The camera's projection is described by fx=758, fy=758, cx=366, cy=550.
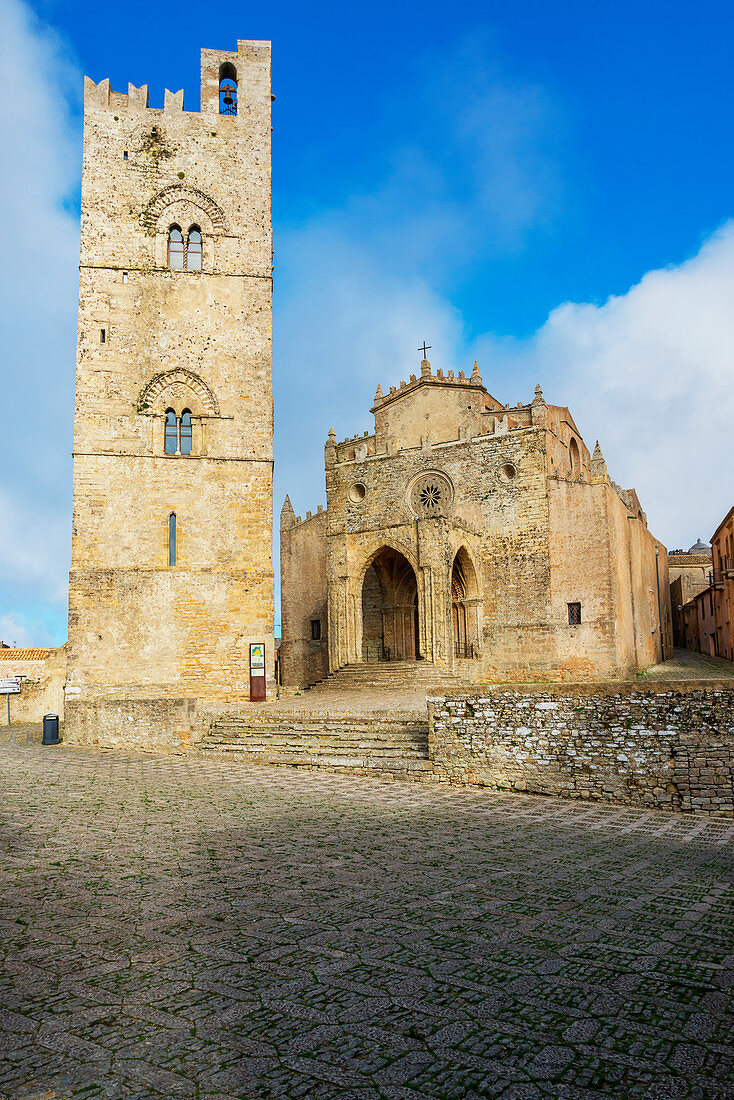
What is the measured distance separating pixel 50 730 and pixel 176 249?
14.2 metres

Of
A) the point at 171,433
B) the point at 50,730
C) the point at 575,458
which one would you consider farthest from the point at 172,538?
the point at 575,458

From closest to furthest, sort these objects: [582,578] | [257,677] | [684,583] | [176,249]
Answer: [257,677] → [176,249] → [582,578] → [684,583]

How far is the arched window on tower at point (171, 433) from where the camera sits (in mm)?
22031

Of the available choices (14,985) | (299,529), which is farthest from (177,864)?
(299,529)

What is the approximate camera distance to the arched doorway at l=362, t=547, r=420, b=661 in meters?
30.1

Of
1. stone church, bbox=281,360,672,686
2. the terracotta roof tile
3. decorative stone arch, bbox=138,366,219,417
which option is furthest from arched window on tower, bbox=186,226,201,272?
the terracotta roof tile

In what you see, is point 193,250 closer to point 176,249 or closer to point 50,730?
point 176,249

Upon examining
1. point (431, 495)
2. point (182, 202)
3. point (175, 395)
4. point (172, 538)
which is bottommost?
point (172, 538)

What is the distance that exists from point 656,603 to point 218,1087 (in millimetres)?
38534

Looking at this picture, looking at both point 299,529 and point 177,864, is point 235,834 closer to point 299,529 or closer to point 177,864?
→ point 177,864

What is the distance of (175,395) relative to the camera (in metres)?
22.0

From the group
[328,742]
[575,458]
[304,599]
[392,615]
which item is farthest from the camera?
[304,599]

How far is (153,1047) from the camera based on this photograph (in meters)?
3.67

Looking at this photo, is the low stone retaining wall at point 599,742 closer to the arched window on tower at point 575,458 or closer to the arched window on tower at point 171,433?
the arched window on tower at point 171,433
